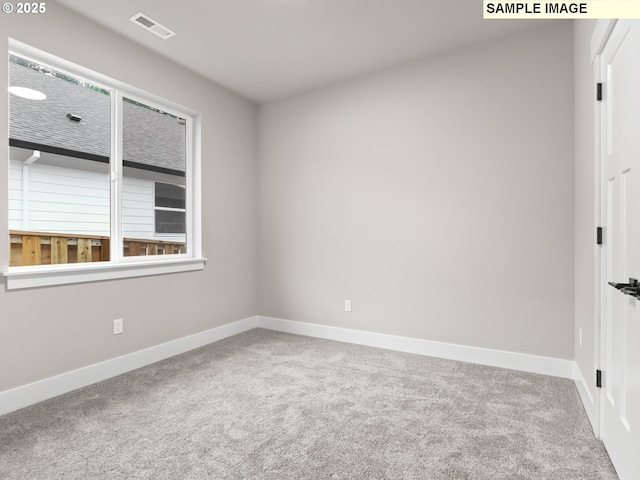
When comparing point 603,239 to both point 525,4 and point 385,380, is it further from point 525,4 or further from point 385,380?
point 525,4

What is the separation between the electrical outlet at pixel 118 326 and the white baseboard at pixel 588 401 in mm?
3284

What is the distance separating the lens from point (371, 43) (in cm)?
305

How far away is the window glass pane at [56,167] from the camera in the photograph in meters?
2.42

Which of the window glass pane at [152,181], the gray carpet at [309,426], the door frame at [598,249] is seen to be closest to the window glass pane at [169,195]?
the window glass pane at [152,181]

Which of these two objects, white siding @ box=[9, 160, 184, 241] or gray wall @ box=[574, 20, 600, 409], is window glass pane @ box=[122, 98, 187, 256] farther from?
gray wall @ box=[574, 20, 600, 409]

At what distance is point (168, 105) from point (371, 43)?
1.97m

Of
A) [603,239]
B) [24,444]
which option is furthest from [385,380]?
[24,444]

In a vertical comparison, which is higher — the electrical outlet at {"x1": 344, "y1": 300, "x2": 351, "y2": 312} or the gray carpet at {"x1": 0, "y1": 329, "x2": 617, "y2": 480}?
the electrical outlet at {"x1": 344, "y1": 300, "x2": 351, "y2": 312}

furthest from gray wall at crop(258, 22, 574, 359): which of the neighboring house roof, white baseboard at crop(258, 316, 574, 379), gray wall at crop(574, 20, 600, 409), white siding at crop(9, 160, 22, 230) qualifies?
white siding at crop(9, 160, 22, 230)

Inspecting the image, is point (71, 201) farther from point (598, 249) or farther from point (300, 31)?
point (598, 249)

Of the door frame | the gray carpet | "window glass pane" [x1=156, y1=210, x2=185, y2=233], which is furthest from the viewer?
"window glass pane" [x1=156, y1=210, x2=185, y2=233]

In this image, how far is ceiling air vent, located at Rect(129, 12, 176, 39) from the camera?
2.63 metres

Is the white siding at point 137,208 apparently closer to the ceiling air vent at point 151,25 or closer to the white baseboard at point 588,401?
the ceiling air vent at point 151,25

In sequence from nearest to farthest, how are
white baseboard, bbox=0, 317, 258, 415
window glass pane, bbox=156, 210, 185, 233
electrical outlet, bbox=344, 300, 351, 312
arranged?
white baseboard, bbox=0, 317, 258, 415, window glass pane, bbox=156, 210, 185, 233, electrical outlet, bbox=344, 300, 351, 312
